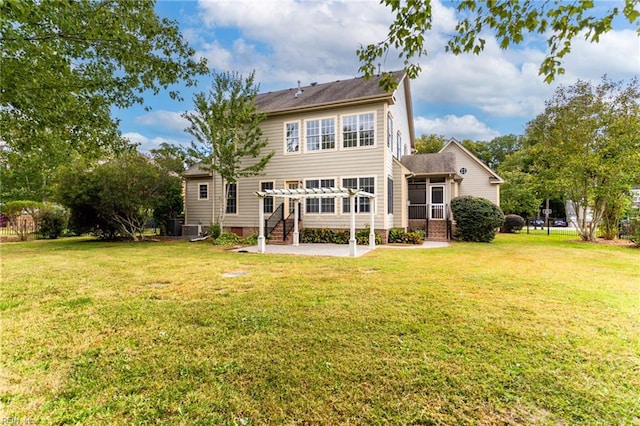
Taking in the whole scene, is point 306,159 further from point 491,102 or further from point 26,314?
point 491,102

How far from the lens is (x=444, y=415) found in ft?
7.28

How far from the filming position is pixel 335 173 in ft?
47.0

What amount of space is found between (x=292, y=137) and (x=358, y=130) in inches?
133

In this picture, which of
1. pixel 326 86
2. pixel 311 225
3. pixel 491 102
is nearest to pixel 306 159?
pixel 311 225

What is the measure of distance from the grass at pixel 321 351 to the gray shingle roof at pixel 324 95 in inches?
403

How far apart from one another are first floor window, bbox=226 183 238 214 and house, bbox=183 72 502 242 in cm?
5

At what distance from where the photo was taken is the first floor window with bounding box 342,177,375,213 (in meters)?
13.7

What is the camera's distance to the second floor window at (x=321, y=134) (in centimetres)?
1443

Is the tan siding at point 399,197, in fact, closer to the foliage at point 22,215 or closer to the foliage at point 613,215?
the foliage at point 613,215

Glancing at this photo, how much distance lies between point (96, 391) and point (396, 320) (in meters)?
3.18

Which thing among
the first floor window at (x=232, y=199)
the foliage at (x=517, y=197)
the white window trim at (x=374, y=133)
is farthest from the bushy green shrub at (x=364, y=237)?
the foliage at (x=517, y=197)

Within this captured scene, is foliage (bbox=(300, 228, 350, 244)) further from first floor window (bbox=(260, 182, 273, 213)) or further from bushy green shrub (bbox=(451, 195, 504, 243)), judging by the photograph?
bushy green shrub (bbox=(451, 195, 504, 243))

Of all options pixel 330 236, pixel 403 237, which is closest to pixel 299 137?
pixel 330 236

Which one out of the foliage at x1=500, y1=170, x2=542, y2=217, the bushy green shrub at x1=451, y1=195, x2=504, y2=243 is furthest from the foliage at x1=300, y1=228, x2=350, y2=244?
the foliage at x1=500, y1=170, x2=542, y2=217
